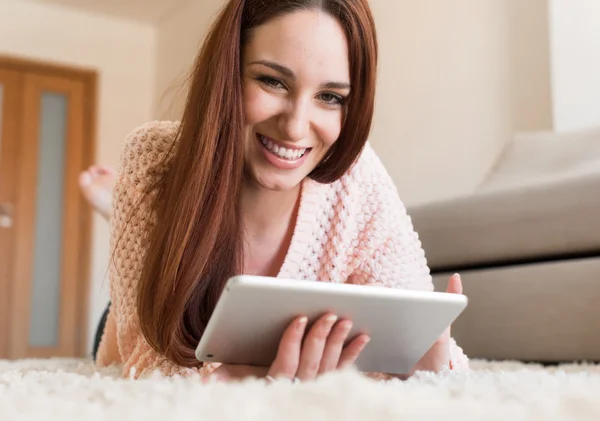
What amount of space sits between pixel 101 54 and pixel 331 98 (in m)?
4.12

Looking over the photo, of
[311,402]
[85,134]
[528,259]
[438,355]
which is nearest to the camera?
[311,402]

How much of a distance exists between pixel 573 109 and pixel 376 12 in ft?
3.83

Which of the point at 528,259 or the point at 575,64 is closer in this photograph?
the point at 528,259

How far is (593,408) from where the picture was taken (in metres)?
0.36

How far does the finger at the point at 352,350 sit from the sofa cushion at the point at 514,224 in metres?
0.77

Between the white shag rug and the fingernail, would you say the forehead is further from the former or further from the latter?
the white shag rug

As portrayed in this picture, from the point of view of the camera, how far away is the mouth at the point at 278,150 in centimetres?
99

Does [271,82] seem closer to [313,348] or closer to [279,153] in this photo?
[279,153]

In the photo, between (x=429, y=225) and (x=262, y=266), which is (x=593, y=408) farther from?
(x=429, y=225)

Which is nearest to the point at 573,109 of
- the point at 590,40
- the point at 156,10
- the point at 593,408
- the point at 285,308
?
the point at 590,40

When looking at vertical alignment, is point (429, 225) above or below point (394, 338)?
above

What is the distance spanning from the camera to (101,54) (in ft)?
15.6

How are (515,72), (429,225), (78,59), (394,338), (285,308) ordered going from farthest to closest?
(78,59) → (515,72) → (429,225) → (394,338) → (285,308)

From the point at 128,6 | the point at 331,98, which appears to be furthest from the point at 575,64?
the point at 128,6
